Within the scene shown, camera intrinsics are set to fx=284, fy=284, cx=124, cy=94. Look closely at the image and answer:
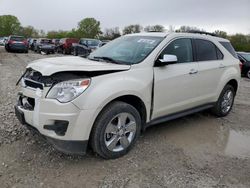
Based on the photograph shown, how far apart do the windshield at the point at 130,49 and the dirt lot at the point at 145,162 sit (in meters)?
1.34

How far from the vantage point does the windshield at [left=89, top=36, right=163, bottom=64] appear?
430cm

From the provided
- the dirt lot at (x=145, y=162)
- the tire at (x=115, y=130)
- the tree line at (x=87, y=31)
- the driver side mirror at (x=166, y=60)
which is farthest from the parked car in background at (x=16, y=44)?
the tire at (x=115, y=130)

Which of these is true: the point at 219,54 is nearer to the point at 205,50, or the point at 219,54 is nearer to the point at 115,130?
the point at 205,50

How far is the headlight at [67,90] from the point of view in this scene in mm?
3354

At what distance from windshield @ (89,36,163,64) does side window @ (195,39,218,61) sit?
959 millimetres

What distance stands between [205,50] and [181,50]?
0.77 meters

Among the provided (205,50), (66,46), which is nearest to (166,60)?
(205,50)

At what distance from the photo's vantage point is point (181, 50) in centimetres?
482

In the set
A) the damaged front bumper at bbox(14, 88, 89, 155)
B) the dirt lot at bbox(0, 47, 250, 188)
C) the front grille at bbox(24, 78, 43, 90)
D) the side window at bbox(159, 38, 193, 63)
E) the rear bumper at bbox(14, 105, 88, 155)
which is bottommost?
the dirt lot at bbox(0, 47, 250, 188)

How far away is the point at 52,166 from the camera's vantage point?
3639mm

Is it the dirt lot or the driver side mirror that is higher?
the driver side mirror

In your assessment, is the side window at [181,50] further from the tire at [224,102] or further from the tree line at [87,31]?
the tree line at [87,31]

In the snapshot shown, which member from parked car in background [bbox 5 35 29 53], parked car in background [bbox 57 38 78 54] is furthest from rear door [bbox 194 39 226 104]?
parked car in background [bbox 57 38 78 54]

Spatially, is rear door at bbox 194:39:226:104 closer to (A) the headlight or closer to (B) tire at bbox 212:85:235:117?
(B) tire at bbox 212:85:235:117
